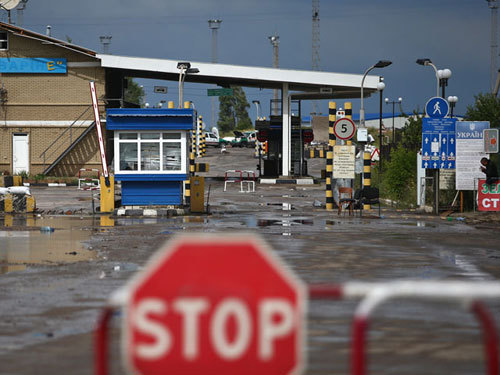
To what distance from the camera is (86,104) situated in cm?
5350

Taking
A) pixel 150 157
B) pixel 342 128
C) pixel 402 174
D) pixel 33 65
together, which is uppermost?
pixel 33 65

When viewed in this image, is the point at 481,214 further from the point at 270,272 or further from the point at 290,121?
the point at 290,121

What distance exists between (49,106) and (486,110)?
82.3 feet

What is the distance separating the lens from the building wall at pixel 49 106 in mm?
53438

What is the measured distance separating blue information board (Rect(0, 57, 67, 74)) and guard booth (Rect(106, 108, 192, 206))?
1030 inches

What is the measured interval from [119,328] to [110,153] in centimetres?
4570

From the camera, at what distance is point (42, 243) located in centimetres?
1822

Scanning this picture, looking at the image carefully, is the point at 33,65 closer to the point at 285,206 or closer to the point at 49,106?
the point at 49,106

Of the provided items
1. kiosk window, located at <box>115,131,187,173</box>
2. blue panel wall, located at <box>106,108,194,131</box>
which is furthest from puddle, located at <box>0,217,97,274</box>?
blue panel wall, located at <box>106,108,194,131</box>

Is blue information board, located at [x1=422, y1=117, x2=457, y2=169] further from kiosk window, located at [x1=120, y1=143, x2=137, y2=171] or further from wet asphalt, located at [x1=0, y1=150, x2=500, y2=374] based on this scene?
kiosk window, located at [x1=120, y1=143, x2=137, y2=171]

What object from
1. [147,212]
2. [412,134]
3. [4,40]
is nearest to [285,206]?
[147,212]

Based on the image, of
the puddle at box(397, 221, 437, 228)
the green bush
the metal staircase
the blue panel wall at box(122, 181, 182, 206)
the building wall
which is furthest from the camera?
the building wall

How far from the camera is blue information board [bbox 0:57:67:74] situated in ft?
175

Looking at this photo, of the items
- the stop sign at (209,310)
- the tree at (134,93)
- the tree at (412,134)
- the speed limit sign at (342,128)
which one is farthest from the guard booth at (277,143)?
the tree at (134,93)
